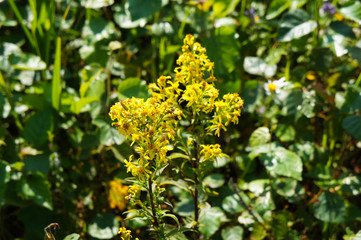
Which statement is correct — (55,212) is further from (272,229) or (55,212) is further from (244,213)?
(272,229)

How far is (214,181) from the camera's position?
5.18 feet

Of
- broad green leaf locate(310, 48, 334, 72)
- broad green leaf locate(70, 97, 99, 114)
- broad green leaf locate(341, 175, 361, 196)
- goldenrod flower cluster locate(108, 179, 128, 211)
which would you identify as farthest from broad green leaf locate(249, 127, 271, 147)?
broad green leaf locate(70, 97, 99, 114)

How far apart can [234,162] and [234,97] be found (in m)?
0.80

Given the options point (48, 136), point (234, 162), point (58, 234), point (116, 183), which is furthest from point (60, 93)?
point (234, 162)

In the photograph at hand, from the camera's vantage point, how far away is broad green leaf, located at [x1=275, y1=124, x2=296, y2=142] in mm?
1681

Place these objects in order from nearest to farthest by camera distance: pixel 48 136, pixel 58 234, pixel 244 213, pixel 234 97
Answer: pixel 234 97
pixel 58 234
pixel 244 213
pixel 48 136

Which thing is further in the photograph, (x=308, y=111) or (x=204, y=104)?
(x=308, y=111)

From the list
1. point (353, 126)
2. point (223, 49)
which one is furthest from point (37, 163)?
point (353, 126)

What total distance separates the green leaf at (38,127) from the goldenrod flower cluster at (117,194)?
0.34 metres

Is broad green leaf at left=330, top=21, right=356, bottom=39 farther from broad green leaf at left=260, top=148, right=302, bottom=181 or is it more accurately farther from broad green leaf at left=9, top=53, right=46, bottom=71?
broad green leaf at left=9, top=53, right=46, bottom=71

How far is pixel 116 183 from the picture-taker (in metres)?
1.70

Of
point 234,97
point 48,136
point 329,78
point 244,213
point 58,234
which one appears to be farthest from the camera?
point 329,78

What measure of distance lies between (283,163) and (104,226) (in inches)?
28.8

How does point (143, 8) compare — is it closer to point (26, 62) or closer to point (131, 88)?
point (131, 88)
